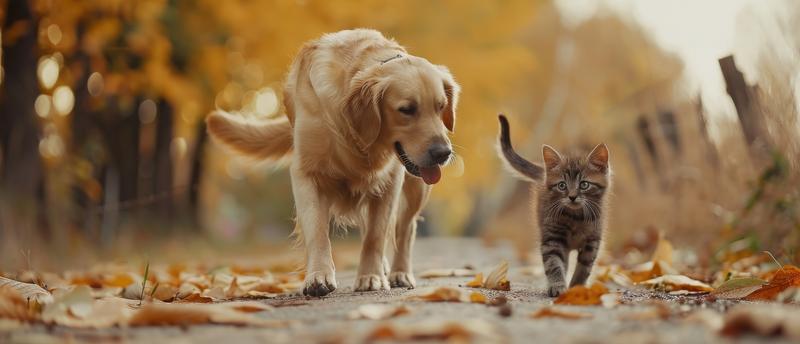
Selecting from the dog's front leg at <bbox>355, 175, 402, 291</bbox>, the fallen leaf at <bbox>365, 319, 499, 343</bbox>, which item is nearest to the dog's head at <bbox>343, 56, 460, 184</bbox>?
the dog's front leg at <bbox>355, 175, 402, 291</bbox>

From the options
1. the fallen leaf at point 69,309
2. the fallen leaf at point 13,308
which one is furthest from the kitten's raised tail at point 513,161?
the fallen leaf at point 13,308

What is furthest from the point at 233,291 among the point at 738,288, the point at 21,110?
the point at 21,110

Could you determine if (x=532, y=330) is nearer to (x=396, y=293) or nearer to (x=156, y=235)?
(x=396, y=293)

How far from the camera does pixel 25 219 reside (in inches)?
324

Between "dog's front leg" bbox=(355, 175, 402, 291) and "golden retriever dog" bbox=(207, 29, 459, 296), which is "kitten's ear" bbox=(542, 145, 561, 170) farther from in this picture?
"dog's front leg" bbox=(355, 175, 402, 291)

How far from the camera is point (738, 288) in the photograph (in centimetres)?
399

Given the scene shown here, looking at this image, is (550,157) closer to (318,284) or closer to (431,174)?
(431,174)

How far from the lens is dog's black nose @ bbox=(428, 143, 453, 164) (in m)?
4.45

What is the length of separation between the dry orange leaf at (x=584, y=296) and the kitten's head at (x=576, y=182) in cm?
119

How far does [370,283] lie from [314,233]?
439mm

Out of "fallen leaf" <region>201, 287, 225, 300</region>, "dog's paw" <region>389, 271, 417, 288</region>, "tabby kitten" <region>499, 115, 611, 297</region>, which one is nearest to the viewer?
"fallen leaf" <region>201, 287, 225, 300</region>

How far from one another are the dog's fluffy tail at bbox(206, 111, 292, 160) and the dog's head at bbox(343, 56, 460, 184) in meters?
1.21

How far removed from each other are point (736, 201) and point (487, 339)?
5.61 m

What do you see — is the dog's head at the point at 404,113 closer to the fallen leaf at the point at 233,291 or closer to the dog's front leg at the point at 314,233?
the dog's front leg at the point at 314,233
